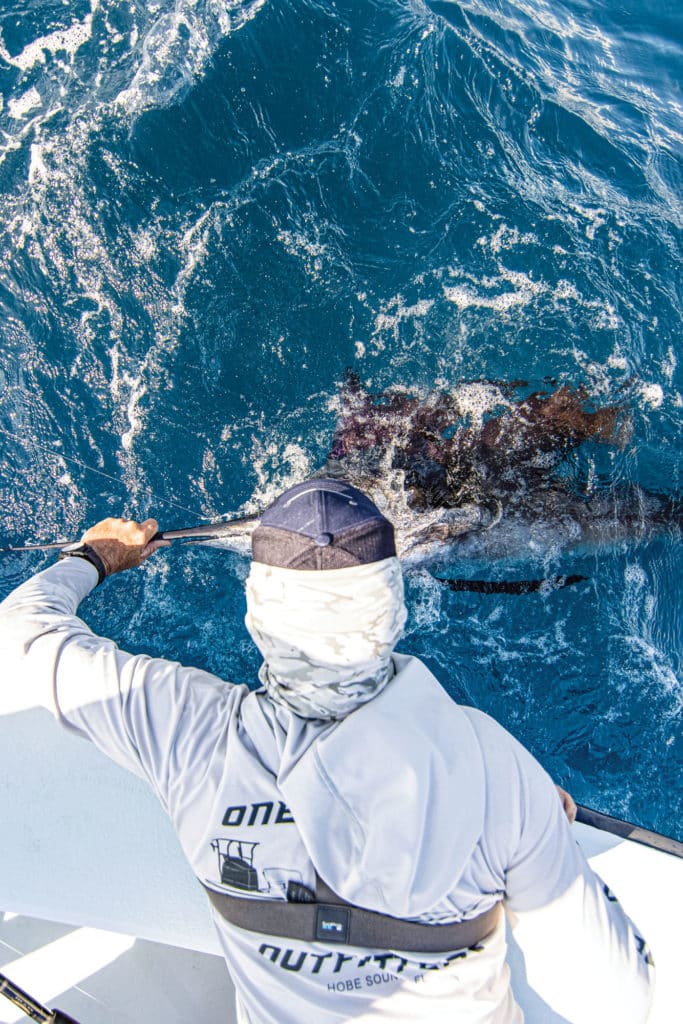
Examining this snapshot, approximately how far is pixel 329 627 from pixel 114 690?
868 millimetres

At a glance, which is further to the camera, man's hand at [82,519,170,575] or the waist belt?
man's hand at [82,519,170,575]

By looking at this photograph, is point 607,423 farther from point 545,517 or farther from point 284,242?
point 284,242

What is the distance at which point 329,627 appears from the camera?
1419 mm

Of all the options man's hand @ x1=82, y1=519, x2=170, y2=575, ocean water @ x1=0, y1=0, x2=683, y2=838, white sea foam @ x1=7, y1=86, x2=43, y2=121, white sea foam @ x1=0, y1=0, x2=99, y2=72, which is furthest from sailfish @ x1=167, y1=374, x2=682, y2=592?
white sea foam @ x1=0, y1=0, x2=99, y2=72

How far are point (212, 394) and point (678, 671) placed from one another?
4.07m

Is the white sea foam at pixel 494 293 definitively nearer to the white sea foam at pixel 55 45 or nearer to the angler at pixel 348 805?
the white sea foam at pixel 55 45

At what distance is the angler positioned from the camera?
→ 4.67ft

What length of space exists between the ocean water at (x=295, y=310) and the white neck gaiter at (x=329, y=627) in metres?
3.01

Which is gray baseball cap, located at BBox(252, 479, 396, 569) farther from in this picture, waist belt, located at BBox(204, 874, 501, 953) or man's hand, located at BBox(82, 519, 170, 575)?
man's hand, located at BBox(82, 519, 170, 575)

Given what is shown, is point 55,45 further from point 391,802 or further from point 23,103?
point 391,802

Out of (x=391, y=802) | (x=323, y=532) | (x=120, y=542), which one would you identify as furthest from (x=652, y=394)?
(x=391, y=802)

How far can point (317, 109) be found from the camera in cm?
488

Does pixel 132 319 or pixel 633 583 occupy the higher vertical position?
pixel 132 319

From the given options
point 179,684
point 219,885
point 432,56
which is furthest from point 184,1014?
point 432,56
